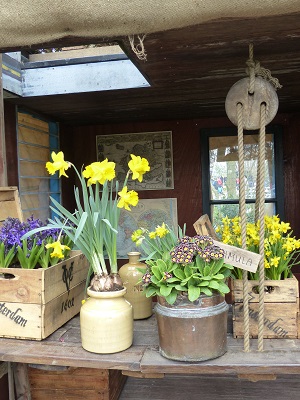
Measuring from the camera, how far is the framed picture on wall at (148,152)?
382 centimetres

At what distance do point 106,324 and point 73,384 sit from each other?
2.08 feet

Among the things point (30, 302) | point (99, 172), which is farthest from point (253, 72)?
point (30, 302)

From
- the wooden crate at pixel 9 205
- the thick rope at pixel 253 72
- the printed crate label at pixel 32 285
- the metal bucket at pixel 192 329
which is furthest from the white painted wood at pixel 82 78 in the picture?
the metal bucket at pixel 192 329

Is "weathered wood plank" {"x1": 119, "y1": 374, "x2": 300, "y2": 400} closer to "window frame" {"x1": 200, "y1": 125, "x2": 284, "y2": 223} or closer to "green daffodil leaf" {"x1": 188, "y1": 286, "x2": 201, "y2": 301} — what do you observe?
"green daffodil leaf" {"x1": 188, "y1": 286, "x2": 201, "y2": 301}

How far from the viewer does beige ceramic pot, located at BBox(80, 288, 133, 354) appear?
119 cm

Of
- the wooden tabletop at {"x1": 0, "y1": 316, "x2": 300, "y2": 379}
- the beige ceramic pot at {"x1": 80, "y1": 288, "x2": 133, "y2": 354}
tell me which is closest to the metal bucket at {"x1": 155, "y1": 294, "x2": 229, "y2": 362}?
the wooden tabletop at {"x1": 0, "y1": 316, "x2": 300, "y2": 379}

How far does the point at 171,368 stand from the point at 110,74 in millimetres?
1970

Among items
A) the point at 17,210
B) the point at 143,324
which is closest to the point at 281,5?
the point at 143,324

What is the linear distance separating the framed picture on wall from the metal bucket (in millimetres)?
2741

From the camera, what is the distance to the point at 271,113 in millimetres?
1292

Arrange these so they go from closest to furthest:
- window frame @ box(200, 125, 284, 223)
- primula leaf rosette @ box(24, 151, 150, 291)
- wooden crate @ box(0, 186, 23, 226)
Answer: primula leaf rosette @ box(24, 151, 150, 291) → wooden crate @ box(0, 186, 23, 226) → window frame @ box(200, 125, 284, 223)

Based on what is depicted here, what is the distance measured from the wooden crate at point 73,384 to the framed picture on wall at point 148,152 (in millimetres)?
2376

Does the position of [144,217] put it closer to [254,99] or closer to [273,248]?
[273,248]

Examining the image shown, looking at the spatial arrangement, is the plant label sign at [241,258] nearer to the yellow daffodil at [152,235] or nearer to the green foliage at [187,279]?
the green foliage at [187,279]
